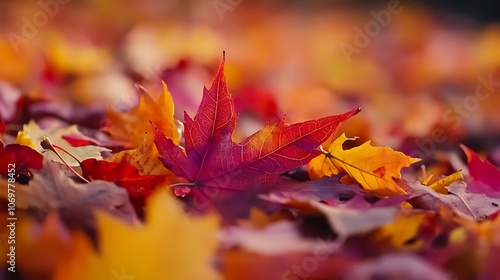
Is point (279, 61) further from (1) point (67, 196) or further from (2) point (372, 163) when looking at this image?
(1) point (67, 196)

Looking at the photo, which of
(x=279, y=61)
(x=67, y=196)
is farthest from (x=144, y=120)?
(x=279, y=61)

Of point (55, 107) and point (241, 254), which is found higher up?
point (241, 254)

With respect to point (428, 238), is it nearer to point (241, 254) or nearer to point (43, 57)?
point (241, 254)

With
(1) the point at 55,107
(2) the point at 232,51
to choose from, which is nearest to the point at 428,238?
(1) the point at 55,107

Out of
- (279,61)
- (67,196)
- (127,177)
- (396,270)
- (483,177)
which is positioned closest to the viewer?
(396,270)

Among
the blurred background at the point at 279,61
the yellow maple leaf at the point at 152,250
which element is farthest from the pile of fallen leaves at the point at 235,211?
the blurred background at the point at 279,61

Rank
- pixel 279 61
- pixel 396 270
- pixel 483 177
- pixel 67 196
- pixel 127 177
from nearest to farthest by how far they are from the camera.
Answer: pixel 396 270
pixel 67 196
pixel 127 177
pixel 483 177
pixel 279 61

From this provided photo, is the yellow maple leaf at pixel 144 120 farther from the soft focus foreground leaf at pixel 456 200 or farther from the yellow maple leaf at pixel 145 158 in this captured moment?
the soft focus foreground leaf at pixel 456 200
